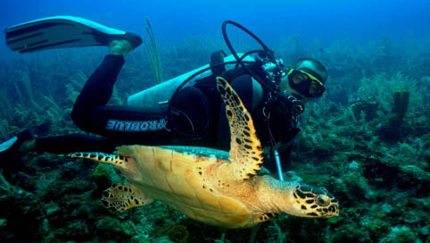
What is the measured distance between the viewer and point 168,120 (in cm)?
249

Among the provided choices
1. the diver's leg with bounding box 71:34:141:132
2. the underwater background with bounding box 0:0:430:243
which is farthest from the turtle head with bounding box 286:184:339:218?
the diver's leg with bounding box 71:34:141:132

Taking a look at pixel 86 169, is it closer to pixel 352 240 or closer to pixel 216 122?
pixel 216 122

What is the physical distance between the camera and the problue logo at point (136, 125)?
2.67 m

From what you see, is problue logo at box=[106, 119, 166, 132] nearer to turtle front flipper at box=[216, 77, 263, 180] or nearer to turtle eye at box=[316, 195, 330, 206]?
turtle front flipper at box=[216, 77, 263, 180]

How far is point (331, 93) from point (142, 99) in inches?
301

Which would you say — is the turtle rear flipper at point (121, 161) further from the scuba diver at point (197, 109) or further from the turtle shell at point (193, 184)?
the scuba diver at point (197, 109)

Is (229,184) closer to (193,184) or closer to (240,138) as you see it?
(193,184)

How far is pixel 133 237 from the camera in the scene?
199 cm

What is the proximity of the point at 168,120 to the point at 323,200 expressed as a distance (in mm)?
1645

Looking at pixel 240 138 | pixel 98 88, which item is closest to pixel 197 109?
pixel 240 138

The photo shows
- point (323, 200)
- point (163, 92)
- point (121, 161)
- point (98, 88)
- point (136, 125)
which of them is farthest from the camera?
point (163, 92)

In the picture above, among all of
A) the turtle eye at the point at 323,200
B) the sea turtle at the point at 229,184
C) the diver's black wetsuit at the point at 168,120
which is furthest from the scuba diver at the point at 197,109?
the turtle eye at the point at 323,200

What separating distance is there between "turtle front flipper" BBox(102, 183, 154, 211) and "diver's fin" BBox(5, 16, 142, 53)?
89.9 inches

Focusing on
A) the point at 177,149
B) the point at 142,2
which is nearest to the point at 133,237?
the point at 177,149
